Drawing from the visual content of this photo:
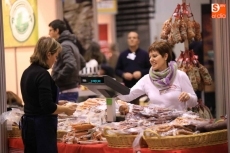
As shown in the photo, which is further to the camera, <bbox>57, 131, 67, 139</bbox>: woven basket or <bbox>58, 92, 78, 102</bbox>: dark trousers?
<bbox>58, 92, 78, 102</bbox>: dark trousers

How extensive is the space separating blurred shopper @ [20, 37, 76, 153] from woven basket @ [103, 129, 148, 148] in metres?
0.44

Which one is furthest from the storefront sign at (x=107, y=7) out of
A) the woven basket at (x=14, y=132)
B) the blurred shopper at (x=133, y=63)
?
the woven basket at (x=14, y=132)

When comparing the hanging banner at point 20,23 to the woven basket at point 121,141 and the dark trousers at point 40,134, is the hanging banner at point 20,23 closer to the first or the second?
the dark trousers at point 40,134

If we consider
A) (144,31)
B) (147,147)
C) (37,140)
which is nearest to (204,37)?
(147,147)

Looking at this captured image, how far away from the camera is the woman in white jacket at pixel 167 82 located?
5.10 metres

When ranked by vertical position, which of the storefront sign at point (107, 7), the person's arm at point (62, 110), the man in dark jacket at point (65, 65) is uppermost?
the storefront sign at point (107, 7)

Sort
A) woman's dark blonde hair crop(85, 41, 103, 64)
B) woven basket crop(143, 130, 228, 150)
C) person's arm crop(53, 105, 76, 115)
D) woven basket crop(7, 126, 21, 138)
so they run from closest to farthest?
woven basket crop(143, 130, 228, 150) < person's arm crop(53, 105, 76, 115) < woven basket crop(7, 126, 21, 138) < woman's dark blonde hair crop(85, 41, 103, 64)

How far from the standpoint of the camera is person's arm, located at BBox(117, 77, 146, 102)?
213 inches

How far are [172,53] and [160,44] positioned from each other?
0.73ft

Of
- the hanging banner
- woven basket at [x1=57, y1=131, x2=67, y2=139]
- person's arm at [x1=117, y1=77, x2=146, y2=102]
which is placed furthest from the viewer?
the hanging banner

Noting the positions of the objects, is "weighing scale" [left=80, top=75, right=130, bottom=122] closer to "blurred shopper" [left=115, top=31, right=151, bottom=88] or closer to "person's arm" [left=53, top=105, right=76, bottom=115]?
"person's arm" [left=53, top=105, right=76, bottom=115]

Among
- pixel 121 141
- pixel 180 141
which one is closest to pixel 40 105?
pixel 121 141

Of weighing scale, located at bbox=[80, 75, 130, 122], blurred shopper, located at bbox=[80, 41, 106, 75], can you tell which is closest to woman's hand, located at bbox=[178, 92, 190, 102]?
weighing scale, located at bbox=[80, 75, 130, 122]

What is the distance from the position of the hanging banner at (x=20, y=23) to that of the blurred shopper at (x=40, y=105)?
173 cm
